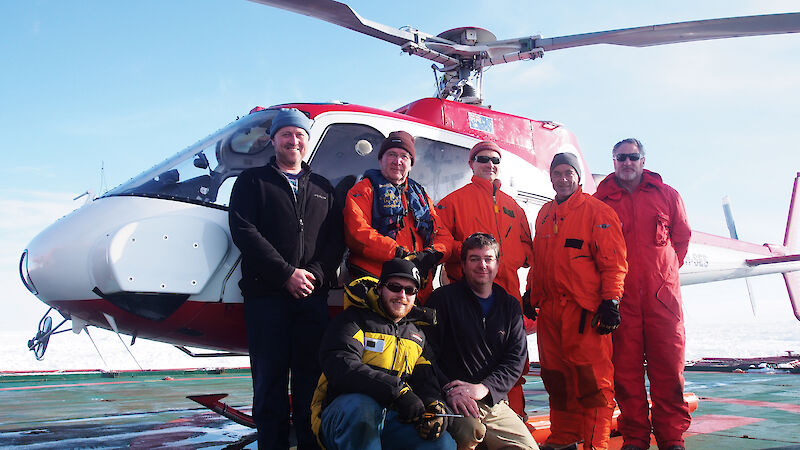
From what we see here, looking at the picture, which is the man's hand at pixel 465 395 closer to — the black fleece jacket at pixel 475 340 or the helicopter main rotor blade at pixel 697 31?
the black fleece jacket at pixel 475 340

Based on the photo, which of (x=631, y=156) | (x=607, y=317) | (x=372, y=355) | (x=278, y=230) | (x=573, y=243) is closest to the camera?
(x=372, y=355)

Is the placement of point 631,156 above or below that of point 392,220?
above

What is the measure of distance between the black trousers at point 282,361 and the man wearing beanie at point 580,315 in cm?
147

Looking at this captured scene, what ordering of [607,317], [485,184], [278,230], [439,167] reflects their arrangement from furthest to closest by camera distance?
[439,167] < [485,184] < [607,317] < [278,230]

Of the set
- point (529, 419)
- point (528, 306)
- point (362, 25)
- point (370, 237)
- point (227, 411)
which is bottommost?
point (529, 419)

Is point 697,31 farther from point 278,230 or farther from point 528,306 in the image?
point 278,230

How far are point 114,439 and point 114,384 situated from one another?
20.5ft

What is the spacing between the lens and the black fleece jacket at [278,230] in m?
2.98

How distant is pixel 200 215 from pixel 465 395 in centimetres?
189

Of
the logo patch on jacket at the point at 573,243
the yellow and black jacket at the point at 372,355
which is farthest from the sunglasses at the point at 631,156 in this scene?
the yellow and black jacket at the point at 372,355

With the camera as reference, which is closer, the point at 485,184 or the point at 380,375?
the point at 380,375

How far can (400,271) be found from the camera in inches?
105

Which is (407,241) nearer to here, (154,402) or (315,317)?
(315,317)

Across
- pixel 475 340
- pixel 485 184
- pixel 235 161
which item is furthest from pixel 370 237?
pixel 235 161
